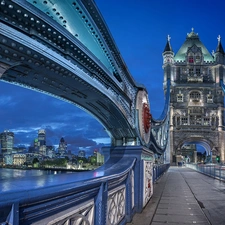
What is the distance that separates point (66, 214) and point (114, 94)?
3.72 meters

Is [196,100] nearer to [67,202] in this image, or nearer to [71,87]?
[71,87]

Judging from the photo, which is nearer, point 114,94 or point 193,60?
point 114,94

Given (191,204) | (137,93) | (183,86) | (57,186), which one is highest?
(183,86)

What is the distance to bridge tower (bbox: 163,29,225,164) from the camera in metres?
57.4

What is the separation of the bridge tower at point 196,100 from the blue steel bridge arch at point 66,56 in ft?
174

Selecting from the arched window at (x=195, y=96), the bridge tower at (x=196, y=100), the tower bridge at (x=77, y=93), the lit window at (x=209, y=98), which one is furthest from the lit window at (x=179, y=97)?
the tower bridge at (x=77, y=93)

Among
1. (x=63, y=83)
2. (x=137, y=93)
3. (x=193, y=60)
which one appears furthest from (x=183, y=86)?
(x=63, y=83)

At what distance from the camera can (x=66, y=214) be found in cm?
190

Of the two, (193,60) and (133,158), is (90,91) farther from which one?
(193,60)

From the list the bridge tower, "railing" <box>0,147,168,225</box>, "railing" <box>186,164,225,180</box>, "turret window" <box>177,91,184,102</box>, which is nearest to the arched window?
the bridge tower

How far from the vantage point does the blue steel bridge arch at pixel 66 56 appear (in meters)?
2.55

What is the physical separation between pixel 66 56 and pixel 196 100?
58852 millimetres

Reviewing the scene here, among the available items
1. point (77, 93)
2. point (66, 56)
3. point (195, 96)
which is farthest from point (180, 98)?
point (66, 56)

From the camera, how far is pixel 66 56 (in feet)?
11.2
